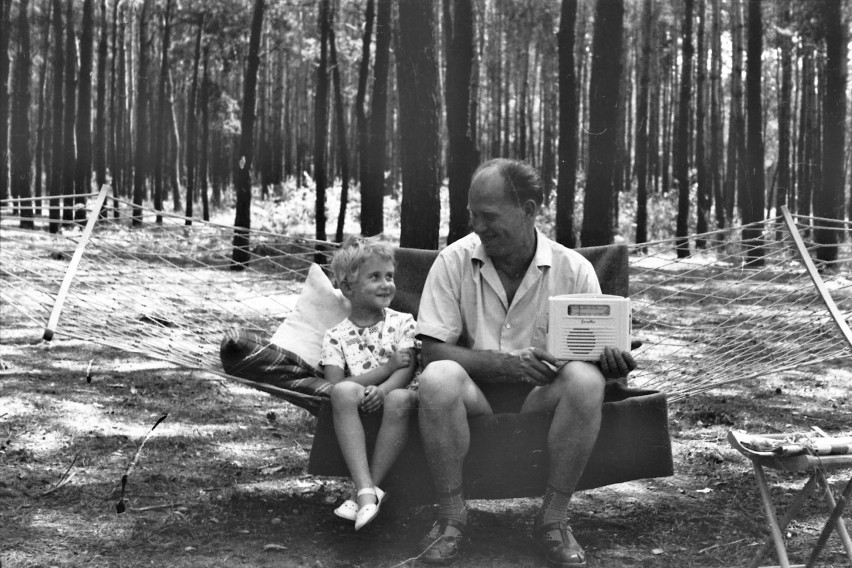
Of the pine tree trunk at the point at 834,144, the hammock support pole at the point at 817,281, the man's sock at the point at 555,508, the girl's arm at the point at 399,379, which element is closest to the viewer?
the man's sock at the point at 555,508

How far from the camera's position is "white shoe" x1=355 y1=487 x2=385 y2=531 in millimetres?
3292

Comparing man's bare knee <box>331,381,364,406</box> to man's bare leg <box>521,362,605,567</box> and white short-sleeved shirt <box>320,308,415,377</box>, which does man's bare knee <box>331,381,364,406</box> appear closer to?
white short-sleeved shirt <box>320,308,415,377</box>

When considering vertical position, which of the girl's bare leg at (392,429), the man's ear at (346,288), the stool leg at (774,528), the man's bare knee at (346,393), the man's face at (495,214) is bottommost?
the stool leg at (774,528)

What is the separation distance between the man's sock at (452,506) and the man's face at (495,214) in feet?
2.60

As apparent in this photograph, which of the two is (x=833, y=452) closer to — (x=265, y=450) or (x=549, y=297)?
(x=549, y=297)

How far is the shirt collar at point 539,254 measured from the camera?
11.8 feet

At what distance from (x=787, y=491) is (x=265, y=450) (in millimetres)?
2211

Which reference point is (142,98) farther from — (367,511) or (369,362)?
(367,511)

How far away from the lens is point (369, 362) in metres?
3.82

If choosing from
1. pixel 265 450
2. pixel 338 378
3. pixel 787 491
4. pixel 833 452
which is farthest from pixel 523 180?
Result: pixel 265 450

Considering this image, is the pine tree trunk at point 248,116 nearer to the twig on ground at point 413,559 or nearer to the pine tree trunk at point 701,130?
the pine tree trunk at point 701,130

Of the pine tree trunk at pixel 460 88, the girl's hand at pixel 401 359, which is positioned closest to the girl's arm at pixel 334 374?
the girl's hand at pixel 401 359

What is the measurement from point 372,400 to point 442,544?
19.8 inches

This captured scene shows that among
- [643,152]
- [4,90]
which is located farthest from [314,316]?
[4,90]
